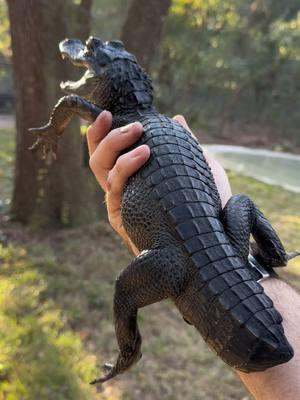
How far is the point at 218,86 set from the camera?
1919cm

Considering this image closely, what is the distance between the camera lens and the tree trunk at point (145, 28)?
4939 millimetres

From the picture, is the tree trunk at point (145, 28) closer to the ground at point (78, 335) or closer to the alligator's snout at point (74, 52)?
the ground at point (78, 335)

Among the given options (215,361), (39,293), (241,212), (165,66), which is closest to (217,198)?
(241,212)

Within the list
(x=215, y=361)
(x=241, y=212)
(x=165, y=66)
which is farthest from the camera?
(x=165, y=66)

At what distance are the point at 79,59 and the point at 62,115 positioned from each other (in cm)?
36

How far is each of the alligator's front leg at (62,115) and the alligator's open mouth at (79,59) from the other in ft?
0.72

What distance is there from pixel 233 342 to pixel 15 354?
1.92 meters

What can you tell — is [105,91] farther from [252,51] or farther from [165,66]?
[252,51]

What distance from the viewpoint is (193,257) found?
4.89 ft

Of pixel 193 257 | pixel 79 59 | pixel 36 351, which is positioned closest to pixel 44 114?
pixel 79 59

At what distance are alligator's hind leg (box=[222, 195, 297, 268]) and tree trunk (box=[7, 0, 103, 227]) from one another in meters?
3.17

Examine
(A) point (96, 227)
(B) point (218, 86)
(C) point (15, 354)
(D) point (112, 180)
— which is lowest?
(B) point (218, 86)

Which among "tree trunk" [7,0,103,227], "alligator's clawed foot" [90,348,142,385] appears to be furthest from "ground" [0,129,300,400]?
"alligator's clawed foot" [90,348,142,385]

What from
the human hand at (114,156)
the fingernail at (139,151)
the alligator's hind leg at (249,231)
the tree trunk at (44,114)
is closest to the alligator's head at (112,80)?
the human hand at (114,156)
